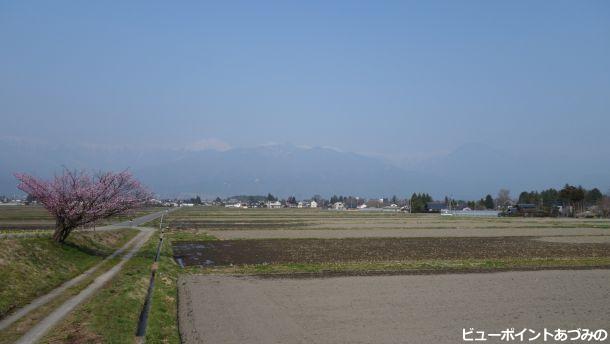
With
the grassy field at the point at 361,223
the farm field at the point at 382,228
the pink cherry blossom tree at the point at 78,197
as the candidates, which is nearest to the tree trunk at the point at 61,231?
the pink cherry blossom tree at the point at 78,197

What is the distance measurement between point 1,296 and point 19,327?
3.34 metres

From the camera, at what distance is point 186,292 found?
16984mm

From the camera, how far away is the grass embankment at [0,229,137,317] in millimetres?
14641

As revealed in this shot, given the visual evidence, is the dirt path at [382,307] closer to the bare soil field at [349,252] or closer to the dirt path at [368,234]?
the bare soil field at [349,252]

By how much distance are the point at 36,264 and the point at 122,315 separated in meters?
8.26

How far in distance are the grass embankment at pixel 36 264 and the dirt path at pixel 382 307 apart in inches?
166

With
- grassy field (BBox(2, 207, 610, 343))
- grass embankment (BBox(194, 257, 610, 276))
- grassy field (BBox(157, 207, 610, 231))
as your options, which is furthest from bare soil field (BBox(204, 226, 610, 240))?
grass embankment (BBox(194, 257, 610, 276))

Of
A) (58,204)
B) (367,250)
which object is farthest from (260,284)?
(367,250)

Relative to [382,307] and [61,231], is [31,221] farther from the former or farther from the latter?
[382,307]

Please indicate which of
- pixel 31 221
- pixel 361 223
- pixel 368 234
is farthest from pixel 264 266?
pixel 361 223

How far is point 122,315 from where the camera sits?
12.4 metres

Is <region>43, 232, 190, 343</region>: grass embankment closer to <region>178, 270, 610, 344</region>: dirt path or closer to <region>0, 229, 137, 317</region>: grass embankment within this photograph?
<region>178, 270, 610, 344</region>: dirt path

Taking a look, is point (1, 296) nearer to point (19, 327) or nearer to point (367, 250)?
point (19, 327)

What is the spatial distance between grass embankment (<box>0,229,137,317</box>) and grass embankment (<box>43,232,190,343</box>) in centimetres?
187
